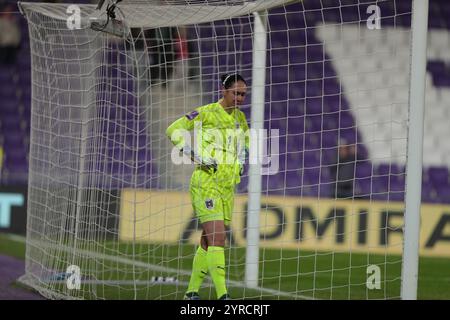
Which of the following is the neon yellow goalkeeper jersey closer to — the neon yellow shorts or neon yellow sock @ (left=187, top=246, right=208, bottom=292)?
the neon yellow shorts

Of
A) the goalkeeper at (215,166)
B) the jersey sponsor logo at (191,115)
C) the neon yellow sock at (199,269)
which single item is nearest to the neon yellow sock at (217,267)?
the goalkeeper at (215,166)

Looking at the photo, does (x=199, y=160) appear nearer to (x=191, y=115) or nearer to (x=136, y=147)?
(x=191, y=115)

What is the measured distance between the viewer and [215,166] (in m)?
7.21

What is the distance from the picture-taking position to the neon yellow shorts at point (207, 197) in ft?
23.6

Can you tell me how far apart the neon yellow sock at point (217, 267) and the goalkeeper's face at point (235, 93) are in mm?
1115

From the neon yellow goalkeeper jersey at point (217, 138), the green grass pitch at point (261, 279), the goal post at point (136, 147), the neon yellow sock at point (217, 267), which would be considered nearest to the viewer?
the neon yellow sock at point (217, 267)

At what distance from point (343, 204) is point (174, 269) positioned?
4.78 metres

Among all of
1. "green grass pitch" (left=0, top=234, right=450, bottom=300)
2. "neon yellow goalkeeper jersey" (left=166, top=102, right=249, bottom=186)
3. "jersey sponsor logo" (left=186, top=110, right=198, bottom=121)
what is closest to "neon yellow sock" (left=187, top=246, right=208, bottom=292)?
"neon yellow goalkeeper jersey" (left=166, top=102, right=249, bottom=186)

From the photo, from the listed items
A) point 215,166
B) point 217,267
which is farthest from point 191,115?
point 217,267

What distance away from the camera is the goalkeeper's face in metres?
7.18

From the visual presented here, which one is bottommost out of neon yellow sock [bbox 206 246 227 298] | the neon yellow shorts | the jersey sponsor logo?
neon yellow sock [bbox 206 246 227 298]

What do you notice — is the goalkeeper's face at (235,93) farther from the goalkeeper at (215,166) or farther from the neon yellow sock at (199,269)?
the neon yellow sock at (199,269)

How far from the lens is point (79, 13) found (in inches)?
332
